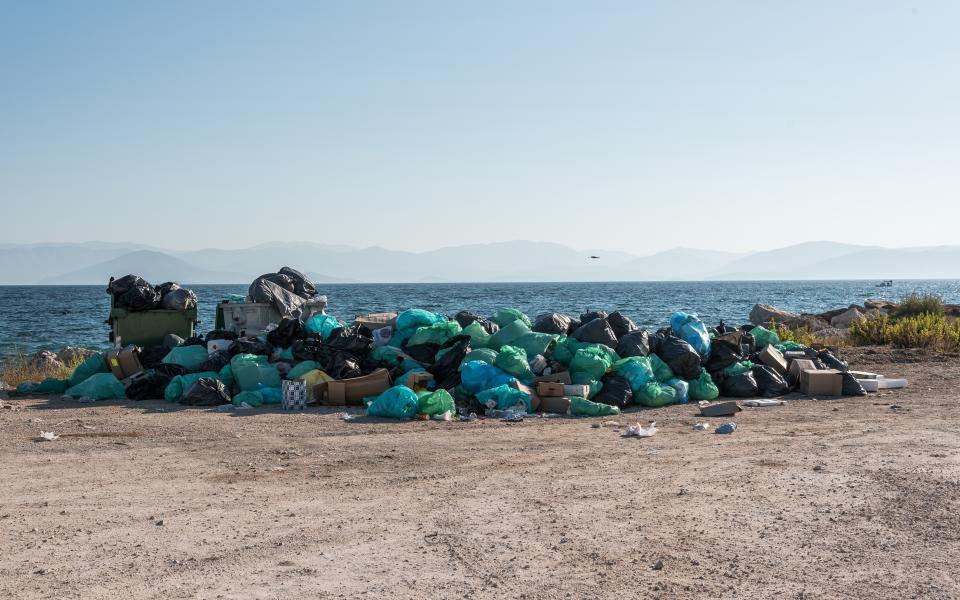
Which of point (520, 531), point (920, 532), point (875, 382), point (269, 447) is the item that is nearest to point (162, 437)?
point (269, 447)

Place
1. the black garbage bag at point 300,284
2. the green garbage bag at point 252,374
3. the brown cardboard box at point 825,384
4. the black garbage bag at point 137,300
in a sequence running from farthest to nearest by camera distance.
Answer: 1. the black garbage bag at point 300,284
2. the black garbage bag at point 137,300
3. the brown cardboard box at point 825,384
4. the green garbage bag at point 252,374

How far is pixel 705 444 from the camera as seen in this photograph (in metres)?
7.13

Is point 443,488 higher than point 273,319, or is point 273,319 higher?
point 273,319

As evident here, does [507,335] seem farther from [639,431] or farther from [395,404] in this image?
[639,431]

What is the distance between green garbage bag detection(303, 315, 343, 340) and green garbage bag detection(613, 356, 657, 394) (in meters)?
3.75

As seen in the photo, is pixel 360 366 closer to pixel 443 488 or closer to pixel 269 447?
pixel 269 447

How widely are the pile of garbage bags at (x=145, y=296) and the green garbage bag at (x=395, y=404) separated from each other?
499cm

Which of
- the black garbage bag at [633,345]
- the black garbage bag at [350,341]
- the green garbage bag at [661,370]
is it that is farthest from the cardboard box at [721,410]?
the black garbage bag at [350,341]

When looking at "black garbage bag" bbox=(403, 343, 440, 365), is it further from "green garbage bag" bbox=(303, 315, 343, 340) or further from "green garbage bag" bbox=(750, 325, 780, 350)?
"green garbage bag" bbox=(750, 325, 780, 350)

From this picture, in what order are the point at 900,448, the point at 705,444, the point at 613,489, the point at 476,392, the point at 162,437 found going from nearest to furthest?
1. the point at 613,489
2. the point at 900,448
3. the point at 705,444
4. the point at 162,437
5. the point at 476,392

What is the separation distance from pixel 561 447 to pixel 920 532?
9.99 ft

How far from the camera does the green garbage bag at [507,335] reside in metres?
10.3

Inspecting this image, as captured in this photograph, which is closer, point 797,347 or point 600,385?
point 600,385

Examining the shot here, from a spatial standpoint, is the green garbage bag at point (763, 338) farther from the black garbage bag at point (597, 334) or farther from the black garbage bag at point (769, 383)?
the black garbage bag at point (597, 334)
